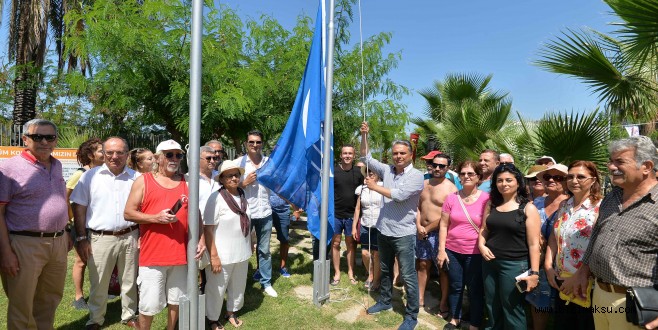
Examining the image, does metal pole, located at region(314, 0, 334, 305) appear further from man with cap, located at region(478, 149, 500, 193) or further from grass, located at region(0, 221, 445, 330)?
man with cap, located at region(478, 149, 500, 193)

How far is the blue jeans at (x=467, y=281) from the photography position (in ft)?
12.7

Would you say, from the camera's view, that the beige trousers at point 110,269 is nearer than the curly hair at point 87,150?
Yes

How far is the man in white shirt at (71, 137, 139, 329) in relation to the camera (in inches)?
143

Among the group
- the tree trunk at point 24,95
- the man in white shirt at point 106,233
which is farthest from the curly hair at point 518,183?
the tree trunk at point 24,95

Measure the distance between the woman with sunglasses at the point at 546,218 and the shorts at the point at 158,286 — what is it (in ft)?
10.0

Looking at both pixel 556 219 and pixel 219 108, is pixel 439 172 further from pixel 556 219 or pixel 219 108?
pixel 219 108

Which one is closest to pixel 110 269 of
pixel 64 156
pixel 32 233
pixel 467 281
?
pixel 32 233

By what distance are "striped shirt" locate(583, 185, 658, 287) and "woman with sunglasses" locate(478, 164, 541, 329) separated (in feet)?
2.62

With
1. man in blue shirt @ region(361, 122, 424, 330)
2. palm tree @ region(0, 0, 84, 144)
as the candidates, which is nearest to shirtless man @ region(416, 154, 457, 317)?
man in blue shirt @ region(361, 122, 424, 330)

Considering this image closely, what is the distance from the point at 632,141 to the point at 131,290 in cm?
437

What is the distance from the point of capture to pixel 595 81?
4.76m

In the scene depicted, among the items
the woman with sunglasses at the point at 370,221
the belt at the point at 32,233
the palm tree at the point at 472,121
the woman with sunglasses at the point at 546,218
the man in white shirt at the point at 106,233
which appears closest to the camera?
the belt at the point at 32,233

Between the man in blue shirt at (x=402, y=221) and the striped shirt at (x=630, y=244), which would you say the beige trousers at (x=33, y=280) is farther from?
the striped shirt at (x=630, y=244)

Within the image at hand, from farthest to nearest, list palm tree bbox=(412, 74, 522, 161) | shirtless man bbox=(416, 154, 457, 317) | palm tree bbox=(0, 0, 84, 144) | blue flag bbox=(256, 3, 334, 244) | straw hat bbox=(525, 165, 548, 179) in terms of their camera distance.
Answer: palm tree bbox=(0, 0, 84, 144), palm tree bbox=(412, 74, 522, 161), shirtless man bbox=(416, 154, 457, 317), blue flag bbox=(256, 3, 334, 244), straw hat bbox=(525, 165, 548, 179)
